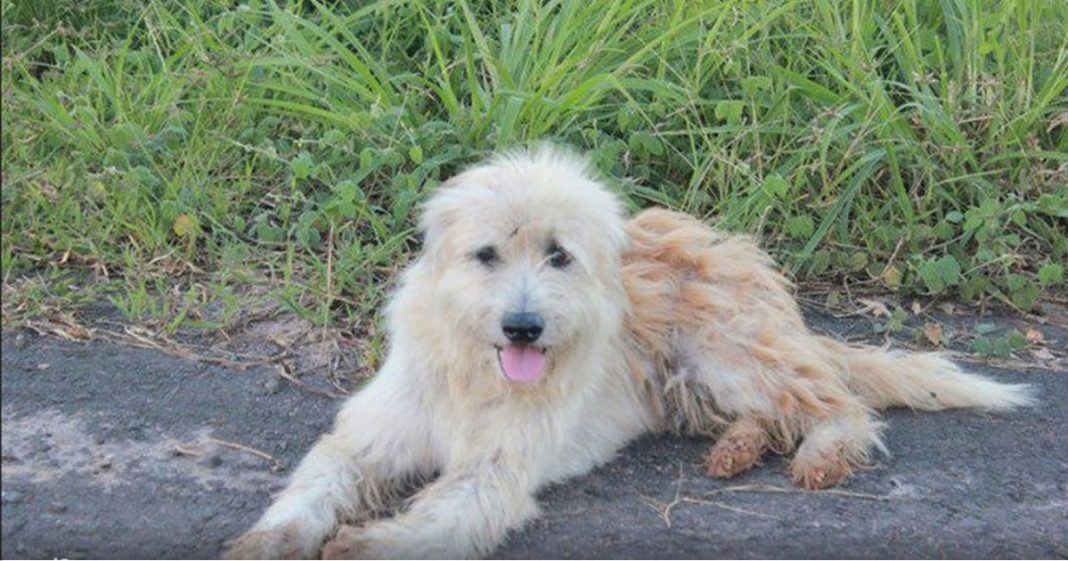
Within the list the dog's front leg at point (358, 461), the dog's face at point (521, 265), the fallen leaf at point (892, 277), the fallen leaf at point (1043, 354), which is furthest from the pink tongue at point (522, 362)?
the fallen leaf at point (1043, 354)

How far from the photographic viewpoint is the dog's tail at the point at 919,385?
574 centimetres

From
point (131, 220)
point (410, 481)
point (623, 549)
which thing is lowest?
point (623, 549)

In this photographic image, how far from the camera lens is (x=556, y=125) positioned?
260 inches

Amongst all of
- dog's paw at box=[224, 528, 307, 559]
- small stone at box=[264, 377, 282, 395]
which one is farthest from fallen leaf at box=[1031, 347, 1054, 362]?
dog's paw at box=[224, 528, 307, 559]

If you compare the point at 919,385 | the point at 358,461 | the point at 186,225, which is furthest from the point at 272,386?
the point at 919,385

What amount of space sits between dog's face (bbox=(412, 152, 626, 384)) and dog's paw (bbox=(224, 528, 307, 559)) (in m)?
0.77

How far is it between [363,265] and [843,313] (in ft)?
6.59

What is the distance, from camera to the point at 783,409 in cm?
546

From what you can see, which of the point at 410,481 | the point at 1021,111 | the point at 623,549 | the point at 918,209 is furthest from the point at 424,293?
the point at 1021,111

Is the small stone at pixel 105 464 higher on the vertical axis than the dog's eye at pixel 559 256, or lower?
lower

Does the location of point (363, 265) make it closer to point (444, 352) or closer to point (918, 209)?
point (444, 352)

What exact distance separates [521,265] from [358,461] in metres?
0.83

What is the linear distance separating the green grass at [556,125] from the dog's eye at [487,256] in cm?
142

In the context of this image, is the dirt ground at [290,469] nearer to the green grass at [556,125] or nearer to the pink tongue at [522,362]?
the pink tongue at [522,362]
